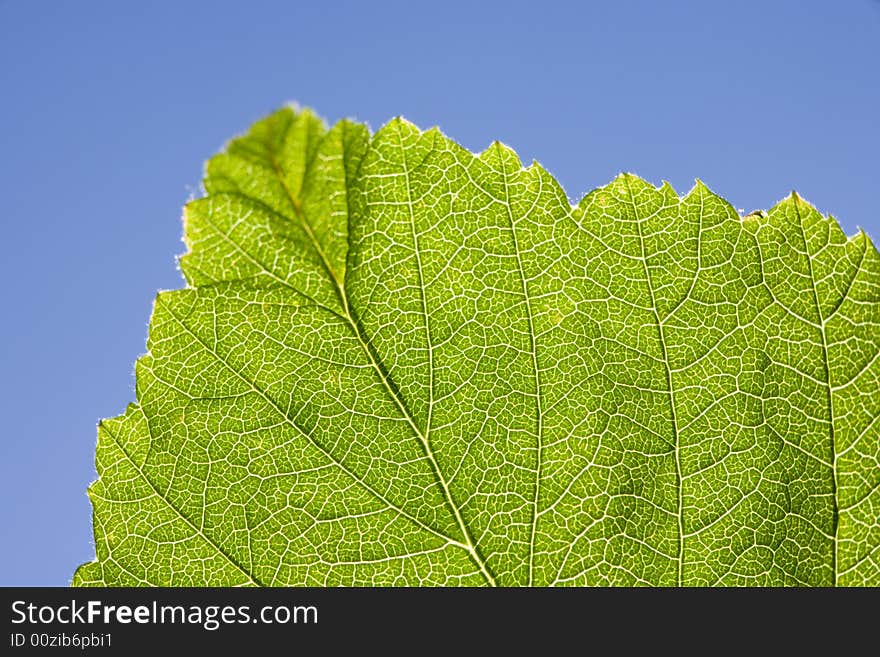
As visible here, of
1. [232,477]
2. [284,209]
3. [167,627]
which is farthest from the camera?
[167,627]

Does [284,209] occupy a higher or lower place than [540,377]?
higher

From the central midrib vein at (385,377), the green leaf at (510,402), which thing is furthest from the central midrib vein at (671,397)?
the central midrib vein at (385,377)

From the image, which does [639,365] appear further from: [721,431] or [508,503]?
[508,503]

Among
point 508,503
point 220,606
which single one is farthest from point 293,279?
point 220,606

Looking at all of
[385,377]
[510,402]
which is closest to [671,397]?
[510,402]

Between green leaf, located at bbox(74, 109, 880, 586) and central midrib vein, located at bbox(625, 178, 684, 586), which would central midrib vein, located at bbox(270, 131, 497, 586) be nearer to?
green leaf, located at bbox(74, 109, 880, 586)

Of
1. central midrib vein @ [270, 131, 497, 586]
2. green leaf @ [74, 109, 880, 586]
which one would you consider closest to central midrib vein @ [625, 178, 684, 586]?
green leaf @ [74, 109, 880, 586]

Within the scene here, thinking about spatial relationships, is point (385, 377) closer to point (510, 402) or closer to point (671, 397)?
point (510, 402)

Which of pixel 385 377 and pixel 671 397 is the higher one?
pixel 385 377
